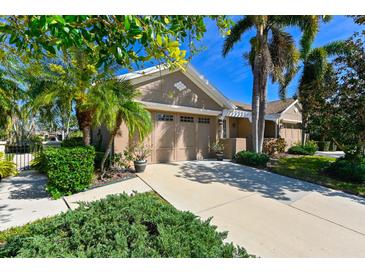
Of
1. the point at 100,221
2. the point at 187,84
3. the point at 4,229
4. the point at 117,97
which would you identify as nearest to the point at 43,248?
the point at 100,221

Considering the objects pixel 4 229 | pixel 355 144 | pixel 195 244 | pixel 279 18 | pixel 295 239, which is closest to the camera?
pixel 195 244

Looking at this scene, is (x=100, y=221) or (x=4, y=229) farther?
(x=4, y=229)

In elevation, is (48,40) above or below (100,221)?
above

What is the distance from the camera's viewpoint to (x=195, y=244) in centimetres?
234

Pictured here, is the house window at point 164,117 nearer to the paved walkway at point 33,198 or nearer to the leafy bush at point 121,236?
the paved walkway at point 33,198

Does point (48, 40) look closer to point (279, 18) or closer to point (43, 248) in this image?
point (43, 248)

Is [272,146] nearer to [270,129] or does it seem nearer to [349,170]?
[270,129]

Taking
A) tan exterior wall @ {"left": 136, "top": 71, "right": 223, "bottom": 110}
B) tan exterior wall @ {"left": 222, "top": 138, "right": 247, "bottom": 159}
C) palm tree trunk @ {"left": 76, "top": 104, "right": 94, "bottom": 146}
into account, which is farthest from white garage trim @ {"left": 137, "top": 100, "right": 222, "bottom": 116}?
palm tree trunk @ {"left": 76, "top": 104, "right": 94, "bottom": 146}

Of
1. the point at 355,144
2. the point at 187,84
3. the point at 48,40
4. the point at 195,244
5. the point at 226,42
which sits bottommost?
the point at 195,244

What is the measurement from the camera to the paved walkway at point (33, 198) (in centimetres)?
434

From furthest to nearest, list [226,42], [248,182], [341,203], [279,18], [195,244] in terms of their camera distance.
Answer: [226,42] → [279,18] → [248,182] → [341,203] → [195,244]

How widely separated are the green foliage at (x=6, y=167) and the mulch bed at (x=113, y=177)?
12.2 feet

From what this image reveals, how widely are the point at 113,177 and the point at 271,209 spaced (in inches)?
216

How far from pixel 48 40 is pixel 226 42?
11791mm
